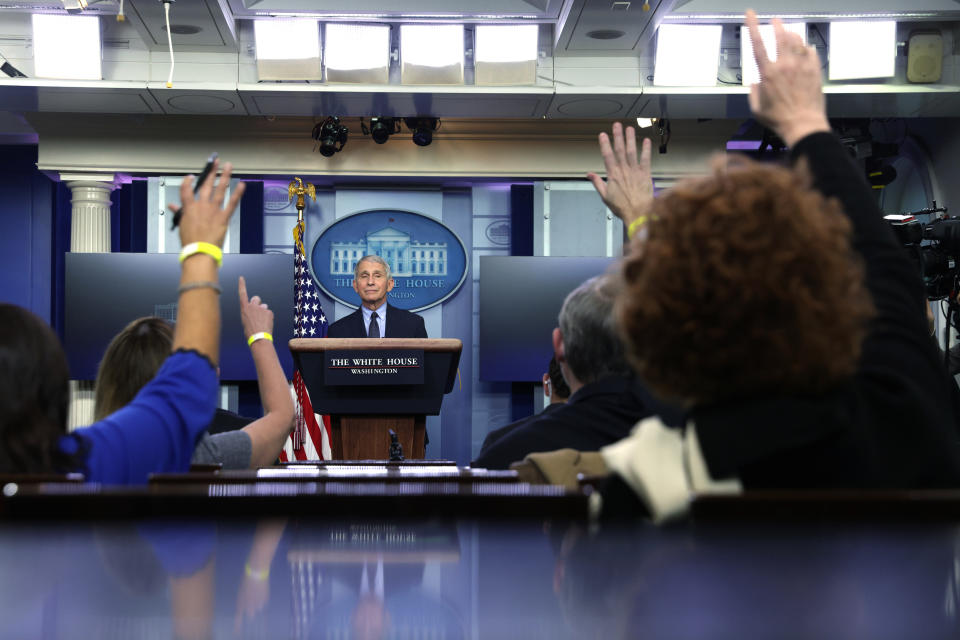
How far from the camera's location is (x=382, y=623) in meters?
0.48

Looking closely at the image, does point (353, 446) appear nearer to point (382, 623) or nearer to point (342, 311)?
point (382, 623)

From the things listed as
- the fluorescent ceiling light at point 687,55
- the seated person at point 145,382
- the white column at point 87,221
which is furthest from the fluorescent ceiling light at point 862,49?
the white column at point 87,221

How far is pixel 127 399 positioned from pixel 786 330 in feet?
4.11

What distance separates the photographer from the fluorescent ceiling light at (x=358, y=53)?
203 inches

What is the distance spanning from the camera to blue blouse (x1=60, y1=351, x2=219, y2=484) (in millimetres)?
953

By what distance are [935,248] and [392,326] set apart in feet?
10.1

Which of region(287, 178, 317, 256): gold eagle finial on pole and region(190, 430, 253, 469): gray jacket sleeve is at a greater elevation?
region(287, 178, 317, 256): gold eagle finial on pole

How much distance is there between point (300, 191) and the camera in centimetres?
620

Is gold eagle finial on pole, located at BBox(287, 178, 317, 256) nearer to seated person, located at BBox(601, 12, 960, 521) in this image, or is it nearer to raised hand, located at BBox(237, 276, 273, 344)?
raised hand, located at BBox(237, 276, 273, 344)

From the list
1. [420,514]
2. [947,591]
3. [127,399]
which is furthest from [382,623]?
[127,399]

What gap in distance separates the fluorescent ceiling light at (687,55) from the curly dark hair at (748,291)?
479cm

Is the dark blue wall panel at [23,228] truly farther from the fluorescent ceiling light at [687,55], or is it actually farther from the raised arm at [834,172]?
the raised arm at [834,172]

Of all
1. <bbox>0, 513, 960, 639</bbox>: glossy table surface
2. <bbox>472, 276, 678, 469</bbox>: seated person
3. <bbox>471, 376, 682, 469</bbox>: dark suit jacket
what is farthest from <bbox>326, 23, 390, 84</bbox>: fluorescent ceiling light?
<bbox>0, 513, 960, 639</bbox>: glossy table surface

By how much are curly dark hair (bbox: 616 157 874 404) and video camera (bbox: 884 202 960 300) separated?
441cm
